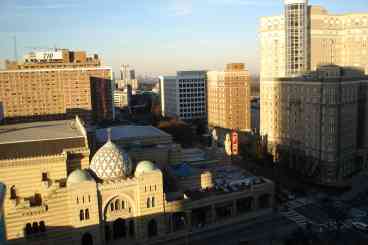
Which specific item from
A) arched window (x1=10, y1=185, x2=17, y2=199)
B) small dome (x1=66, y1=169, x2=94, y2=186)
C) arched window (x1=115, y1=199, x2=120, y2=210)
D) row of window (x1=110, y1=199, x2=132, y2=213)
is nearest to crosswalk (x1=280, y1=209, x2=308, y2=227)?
row of window (x1=110, y1=199, x2=132, y2=213)

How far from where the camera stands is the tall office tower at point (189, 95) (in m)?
176

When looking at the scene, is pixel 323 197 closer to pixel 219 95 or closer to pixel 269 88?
pixel 269 88

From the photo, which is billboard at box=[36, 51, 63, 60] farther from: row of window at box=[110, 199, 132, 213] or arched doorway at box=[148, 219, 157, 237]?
arched doorway at box=[148, 219, 157, 237]

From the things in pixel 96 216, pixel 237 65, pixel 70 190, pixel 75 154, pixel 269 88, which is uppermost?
pixel 237 65

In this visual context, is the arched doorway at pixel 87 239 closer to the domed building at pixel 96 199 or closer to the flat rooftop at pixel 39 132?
the domed building at pixel 96 199

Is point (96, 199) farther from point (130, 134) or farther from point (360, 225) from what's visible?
point (360, 225)

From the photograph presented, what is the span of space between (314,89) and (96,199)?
57.4 metres

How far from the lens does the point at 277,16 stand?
10094 cm

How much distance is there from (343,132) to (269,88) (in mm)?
25038

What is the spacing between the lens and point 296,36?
97.4 metres

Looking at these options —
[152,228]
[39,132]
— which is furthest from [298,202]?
[39,132]

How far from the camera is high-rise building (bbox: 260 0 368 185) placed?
85562mm

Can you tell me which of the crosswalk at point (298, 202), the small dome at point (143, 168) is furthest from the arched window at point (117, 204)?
the crosswalk at point (298, 202)

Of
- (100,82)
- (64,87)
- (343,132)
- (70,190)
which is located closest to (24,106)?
(64,87)
